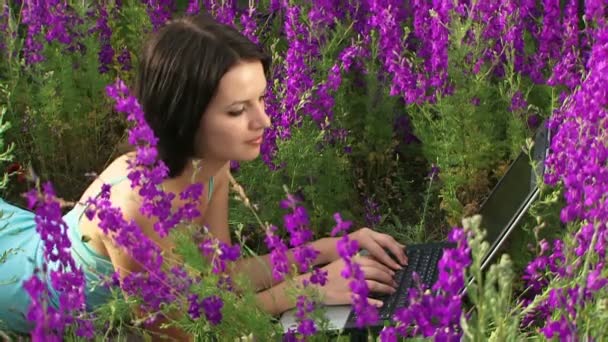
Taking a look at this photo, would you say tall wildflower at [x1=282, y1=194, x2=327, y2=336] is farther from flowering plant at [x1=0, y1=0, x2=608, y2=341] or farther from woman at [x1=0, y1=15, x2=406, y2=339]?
woman at [x1=0, y1=15, x2=406, y2=339]

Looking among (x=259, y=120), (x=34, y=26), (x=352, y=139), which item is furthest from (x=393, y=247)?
(x=34, y=26)

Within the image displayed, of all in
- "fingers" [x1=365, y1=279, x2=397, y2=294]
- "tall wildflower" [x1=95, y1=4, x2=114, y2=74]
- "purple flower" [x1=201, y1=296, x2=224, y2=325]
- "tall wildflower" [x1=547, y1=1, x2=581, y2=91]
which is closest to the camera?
"purple flower" [x1=201, y1=296, x2=224, y2=325]

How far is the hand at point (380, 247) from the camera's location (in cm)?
312

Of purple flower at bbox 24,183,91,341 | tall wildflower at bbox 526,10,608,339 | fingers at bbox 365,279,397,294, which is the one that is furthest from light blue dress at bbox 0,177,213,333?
tall wildflower at bbox 526,10,608,339

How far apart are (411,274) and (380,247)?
180mm

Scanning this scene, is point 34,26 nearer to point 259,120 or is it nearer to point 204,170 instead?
point 204,170

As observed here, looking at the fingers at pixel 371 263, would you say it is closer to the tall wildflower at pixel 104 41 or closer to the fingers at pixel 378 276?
the fingers at pixel 378 276

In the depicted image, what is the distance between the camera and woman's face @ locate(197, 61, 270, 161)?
9.52ft

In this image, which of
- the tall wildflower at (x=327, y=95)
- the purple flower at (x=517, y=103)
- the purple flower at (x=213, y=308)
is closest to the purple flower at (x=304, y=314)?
the purple flower at (x=213, y=308)

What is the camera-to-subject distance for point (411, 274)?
9.81ft

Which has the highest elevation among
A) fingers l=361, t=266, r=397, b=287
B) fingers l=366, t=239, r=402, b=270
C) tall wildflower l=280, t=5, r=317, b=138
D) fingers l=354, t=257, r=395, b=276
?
tall wildflower l=280, t=5, r=317, b=138

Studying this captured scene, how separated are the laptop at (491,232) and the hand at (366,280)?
0.08ft

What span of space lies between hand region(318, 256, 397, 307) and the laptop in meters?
0.03

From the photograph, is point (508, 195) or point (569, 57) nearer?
point (508, 195)
